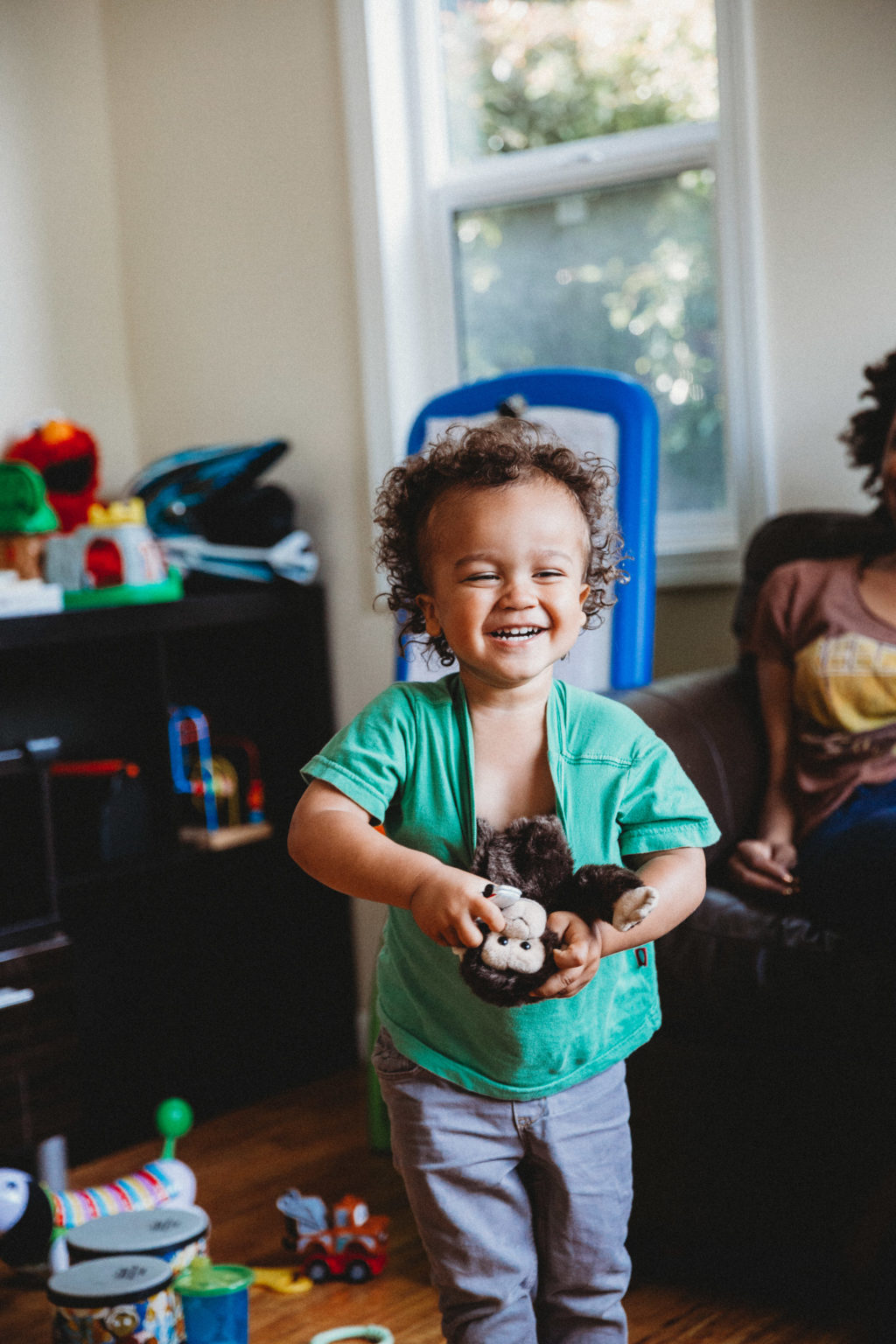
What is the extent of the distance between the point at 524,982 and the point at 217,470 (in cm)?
180

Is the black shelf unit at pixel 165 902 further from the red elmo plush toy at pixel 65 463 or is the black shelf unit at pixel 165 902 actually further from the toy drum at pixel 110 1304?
the toy drum at pixel 110 1304

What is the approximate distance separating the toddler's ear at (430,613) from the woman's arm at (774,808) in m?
0.83

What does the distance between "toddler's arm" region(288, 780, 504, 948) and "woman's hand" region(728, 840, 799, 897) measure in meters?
0.85

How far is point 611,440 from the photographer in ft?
6.97

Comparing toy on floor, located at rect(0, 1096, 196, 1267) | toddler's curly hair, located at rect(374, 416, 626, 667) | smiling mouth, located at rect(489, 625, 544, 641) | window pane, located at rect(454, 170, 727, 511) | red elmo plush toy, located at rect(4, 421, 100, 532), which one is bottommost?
toy on floor, located at rect(0, 1096, 196, 1267)

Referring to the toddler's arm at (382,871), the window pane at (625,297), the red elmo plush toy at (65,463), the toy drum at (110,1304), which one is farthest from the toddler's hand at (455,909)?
the red elmo plush toy at (65,463)

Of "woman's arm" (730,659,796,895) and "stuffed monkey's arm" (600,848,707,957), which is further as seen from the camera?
"woman's arm" (730,659,796,895)

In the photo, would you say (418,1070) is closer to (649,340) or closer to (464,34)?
(649,340)

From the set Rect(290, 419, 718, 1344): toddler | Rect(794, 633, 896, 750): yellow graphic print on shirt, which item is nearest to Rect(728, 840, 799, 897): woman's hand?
Rect(794, 633, 896, 750): yellow graphic print on shirt

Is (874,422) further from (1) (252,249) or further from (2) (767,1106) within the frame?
(1) (252,249)

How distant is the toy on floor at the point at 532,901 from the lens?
33.8 inches

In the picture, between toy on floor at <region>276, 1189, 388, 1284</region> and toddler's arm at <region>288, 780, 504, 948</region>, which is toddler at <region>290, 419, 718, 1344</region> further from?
toy on floor at <region>276, 1189, 388, 1284</region>

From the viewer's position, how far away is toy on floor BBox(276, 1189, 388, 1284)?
1.76 m

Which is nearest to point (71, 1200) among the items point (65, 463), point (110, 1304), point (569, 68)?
point (110, 1304)
